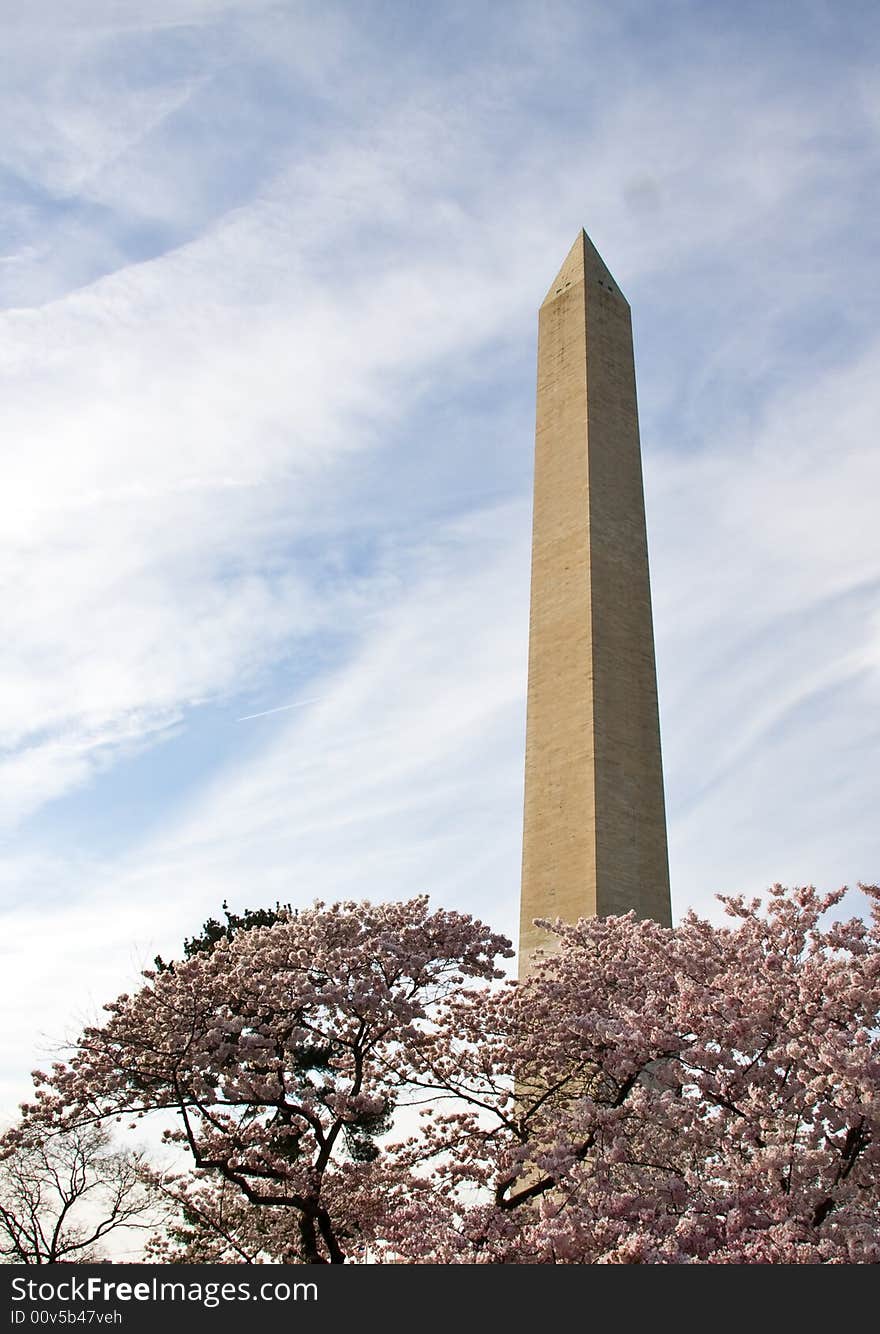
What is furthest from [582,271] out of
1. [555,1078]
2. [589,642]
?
[555,1078]

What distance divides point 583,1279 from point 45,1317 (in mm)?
4211

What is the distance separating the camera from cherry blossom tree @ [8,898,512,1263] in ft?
47.2

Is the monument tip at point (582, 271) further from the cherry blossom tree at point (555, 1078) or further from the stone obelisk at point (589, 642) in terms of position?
the cherry blossom tree at point (555, 1078)

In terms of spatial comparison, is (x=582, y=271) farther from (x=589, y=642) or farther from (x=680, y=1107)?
(x=680, y=1107)

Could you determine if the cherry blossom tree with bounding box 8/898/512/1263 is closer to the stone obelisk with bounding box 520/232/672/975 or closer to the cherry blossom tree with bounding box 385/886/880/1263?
the cherry blossom tree with bounding box 385/886/880/1263

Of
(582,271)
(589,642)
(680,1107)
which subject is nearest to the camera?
(680,1107)

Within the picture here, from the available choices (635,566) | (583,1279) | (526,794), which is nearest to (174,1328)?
(583,1279)

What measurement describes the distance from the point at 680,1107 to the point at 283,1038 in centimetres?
525

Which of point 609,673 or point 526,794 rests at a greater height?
point 609,673

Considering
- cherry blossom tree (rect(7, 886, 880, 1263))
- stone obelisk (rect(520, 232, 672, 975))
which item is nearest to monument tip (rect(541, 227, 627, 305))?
stone obelisk (rect(520, 232, 672, 975))

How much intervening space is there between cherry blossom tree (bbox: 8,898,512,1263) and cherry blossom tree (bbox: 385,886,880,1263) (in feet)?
3.15

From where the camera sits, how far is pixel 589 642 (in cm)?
2327

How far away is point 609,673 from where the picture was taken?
23250mm

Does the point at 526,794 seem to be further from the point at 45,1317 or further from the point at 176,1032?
the point at 45,1317
